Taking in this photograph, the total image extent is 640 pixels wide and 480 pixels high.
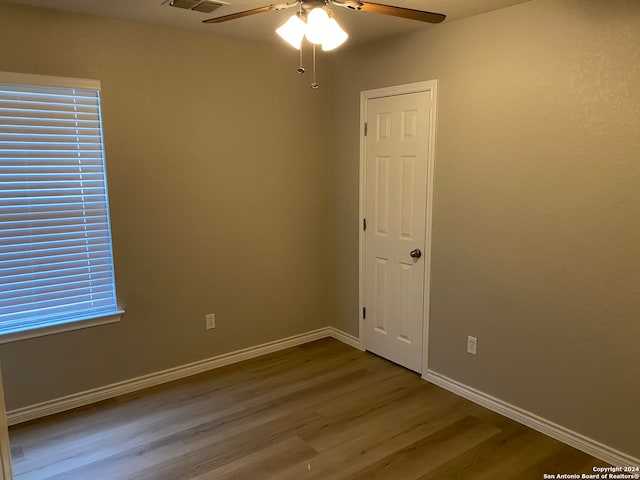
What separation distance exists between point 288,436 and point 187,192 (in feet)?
5.98

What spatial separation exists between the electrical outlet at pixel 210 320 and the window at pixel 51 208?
0.76m

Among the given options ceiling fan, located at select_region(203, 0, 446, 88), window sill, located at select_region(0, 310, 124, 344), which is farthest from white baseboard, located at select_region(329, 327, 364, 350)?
ceiling fan, located at select_region(203, 0, 446, 88)

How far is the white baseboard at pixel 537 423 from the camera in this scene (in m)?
2.52

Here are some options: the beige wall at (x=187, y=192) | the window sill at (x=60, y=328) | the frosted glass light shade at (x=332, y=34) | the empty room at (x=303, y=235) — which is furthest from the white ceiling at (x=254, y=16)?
the window sill at (x=60, y=328)

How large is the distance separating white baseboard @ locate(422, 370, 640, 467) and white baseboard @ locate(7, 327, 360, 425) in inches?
39.2

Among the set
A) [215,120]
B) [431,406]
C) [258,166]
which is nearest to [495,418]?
[431,406]

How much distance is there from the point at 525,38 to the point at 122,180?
104 inches

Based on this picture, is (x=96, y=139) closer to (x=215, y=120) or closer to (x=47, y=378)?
(x=215, y=120)

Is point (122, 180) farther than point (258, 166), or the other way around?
point (258, 166)

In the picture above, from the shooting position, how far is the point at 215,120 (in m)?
3.51

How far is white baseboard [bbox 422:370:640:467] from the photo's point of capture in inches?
99.1

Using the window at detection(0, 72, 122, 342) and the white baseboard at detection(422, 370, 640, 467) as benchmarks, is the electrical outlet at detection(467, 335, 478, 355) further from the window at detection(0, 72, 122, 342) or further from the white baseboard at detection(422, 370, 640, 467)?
the window at detection(0, 72, 122, 342)

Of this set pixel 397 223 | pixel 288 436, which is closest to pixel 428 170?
pixel 397 223

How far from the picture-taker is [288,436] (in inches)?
110
